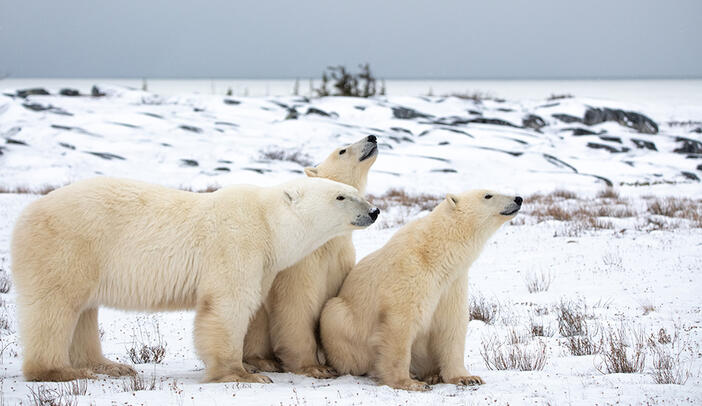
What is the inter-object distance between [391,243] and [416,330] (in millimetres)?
621

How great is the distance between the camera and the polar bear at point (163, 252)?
393 cm

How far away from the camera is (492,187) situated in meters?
18.0

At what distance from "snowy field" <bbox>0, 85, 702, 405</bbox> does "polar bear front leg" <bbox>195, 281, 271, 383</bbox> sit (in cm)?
22

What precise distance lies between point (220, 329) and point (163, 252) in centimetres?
58

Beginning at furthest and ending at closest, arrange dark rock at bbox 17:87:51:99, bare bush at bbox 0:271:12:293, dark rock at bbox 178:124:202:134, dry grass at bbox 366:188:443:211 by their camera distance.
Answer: dark rock at bbox 17:87:51:99, dark rock at bbox 178:124:202:134, dry grass at bbox 366:188:443:211, bare bush at bbox 0:271:12:293

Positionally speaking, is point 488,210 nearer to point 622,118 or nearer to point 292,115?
point 292,115

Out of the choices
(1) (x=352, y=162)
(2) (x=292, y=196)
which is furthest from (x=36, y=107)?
(2) (x=292, y=196)

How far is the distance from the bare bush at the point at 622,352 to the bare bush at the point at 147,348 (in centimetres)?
314

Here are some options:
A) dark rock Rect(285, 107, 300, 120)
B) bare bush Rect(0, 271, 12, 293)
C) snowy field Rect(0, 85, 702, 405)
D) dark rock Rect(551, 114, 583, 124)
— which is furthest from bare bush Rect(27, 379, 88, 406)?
dark rock Rect(551, 114, 583, 124)

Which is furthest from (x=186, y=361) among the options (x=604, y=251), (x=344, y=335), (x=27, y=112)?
(x=27, y=112)

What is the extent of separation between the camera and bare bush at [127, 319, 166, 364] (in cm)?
508

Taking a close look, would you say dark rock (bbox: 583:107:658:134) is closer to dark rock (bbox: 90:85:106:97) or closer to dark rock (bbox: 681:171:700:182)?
dark rock (bbox: 681:171:700:182)

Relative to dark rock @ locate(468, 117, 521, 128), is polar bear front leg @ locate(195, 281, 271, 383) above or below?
above

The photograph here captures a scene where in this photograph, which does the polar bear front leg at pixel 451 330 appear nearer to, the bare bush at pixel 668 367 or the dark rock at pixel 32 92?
the bare bush at pixel 668 367
